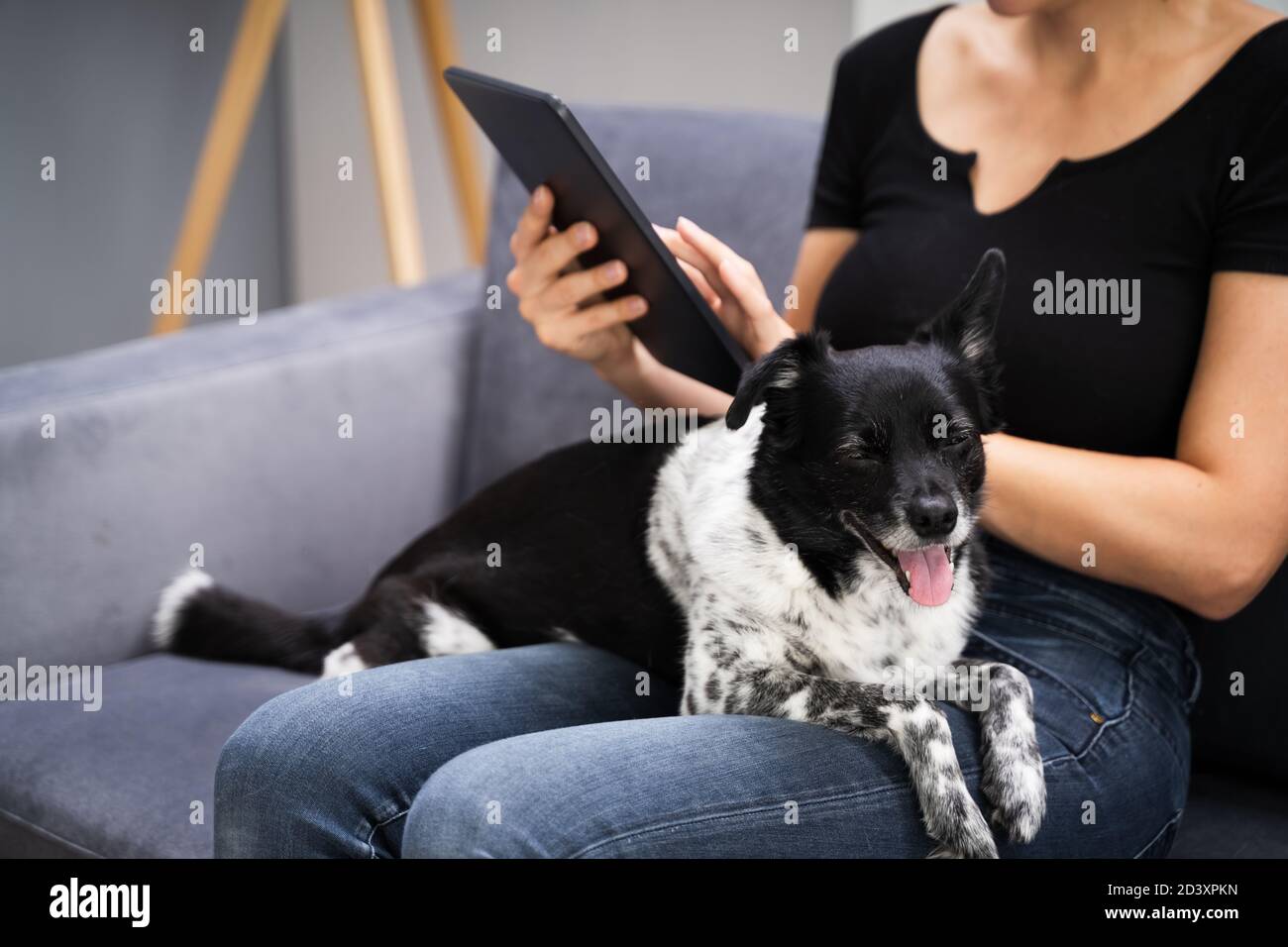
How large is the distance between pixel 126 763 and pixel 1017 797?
1011 millimetres

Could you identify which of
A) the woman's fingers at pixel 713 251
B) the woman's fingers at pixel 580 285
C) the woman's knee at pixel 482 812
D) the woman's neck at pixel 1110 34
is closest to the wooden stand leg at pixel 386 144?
the woman's fingers at pixel 580 285

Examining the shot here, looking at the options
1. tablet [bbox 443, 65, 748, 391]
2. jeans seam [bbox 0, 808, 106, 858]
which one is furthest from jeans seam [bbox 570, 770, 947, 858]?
jeans seam [bbox 0, 808, 106, 858]

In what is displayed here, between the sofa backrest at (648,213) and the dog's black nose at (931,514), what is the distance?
84 centimetres

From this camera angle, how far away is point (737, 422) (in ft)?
3.89

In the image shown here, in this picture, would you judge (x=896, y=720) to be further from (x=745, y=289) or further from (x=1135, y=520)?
(x=745, y=289)

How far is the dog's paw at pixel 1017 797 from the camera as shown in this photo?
3.69 feet

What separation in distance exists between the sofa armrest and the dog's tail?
0.18 ft

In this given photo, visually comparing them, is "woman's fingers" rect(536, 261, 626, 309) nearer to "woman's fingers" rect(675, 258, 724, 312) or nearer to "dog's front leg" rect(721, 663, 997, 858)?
"woman's fingers" rect(675, 258, 724, 312)

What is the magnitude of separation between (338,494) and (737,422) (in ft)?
3.34

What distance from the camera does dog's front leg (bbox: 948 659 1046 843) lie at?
1.13 meters

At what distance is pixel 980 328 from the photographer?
1.27 metres

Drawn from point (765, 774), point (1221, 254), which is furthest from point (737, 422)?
point (1221, 254)

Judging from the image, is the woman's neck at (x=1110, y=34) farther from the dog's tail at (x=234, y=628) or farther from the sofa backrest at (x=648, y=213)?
the dog's tail at (x=234, y=628)
